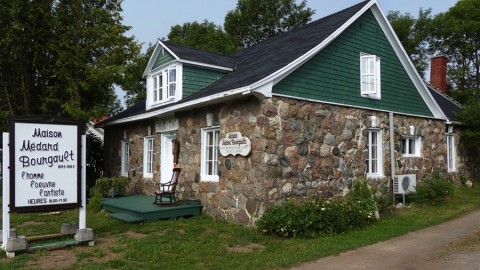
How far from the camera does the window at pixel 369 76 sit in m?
12.4

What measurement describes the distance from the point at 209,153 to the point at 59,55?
7.13m

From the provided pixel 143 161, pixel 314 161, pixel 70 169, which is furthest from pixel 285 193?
pixel 143 161

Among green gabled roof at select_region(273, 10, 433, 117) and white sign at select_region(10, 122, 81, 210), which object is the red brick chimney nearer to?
green gabled roof at select_region(273, 10, 433, 117)

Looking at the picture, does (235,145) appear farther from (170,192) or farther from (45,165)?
(45,165)

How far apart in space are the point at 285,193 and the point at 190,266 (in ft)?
11.9

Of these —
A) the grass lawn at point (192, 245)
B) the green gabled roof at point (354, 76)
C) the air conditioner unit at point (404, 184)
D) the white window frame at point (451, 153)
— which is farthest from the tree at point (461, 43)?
the grass lawn at point (192, 245)

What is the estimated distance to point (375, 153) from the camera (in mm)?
12922

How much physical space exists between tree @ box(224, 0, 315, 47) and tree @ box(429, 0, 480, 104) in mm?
9881


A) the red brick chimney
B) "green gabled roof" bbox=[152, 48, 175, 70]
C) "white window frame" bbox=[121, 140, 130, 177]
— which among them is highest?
the red brick chimney

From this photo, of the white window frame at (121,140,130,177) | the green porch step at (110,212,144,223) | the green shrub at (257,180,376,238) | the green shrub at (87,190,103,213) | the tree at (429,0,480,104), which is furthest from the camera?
the tree at (429,0,480,104)

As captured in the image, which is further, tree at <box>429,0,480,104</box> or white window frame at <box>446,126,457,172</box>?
tree at <box>429,0,480,104</box>

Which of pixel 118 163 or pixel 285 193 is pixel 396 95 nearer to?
pixel 285 193

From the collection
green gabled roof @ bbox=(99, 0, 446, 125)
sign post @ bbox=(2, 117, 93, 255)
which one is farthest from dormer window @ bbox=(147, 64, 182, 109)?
sign post @ bbox=(2, 117, 93, 255)

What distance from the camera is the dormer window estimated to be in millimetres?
12781
